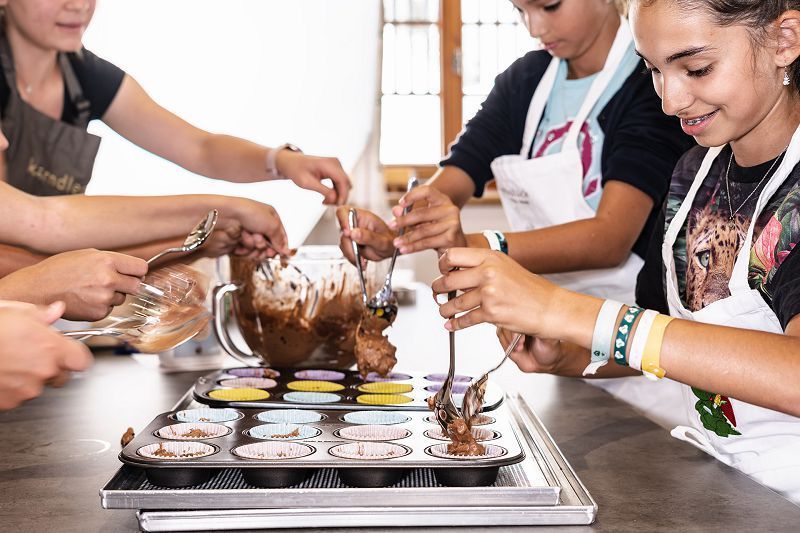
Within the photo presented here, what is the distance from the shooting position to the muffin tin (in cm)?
99

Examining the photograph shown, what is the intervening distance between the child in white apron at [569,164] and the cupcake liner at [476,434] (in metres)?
0.48

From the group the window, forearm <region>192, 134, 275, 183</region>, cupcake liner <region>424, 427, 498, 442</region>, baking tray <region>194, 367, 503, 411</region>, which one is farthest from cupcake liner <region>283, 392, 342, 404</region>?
the window

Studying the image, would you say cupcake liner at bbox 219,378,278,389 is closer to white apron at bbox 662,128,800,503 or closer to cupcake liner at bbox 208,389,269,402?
cupcake liner at bbox 208,389,269,402

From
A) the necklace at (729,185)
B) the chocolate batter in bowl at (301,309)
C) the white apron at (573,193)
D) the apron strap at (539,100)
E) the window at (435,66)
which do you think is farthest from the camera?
the window at (435,66)

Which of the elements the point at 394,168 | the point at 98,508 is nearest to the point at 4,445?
the point at 98,508

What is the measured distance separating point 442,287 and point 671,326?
281 mm

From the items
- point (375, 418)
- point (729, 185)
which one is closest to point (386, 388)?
point (375, 418)

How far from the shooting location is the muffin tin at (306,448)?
0.99 meters

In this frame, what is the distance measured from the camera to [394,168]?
507 cm

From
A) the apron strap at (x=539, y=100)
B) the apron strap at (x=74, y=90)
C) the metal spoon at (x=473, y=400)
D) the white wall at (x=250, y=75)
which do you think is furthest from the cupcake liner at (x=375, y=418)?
the white wall at (x=250, y=75)

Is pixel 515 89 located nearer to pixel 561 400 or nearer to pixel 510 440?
pixel 561 400

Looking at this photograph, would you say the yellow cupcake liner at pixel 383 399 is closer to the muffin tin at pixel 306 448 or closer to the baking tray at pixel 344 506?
the muffin tin at pixel 306 448

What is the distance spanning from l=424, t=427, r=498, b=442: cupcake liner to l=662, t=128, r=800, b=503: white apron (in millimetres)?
319

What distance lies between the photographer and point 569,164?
6.66 feet
